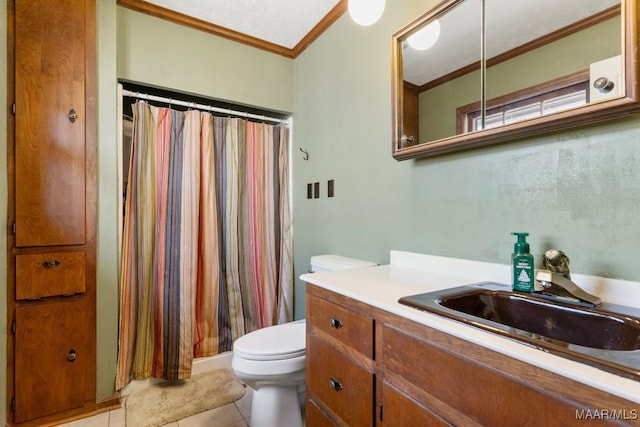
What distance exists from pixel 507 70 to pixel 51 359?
8.39ft

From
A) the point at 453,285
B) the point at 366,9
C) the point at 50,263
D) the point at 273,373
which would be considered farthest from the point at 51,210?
the point at 453,285

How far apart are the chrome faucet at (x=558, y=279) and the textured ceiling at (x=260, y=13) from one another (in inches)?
73.8

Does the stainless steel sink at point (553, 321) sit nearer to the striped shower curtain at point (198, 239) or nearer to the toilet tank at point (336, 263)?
the toilet tank at point (336, 263)

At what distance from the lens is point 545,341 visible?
24.6 inches

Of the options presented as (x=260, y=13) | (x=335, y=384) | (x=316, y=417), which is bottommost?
(x=316, y=417)

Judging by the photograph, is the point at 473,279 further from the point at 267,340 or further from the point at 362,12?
the point at 362,12

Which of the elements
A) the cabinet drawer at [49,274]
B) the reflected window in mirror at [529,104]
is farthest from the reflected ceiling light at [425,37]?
the cabinet drawer at [49,274]

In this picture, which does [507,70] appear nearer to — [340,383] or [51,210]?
[340,383]

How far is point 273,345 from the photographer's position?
1490 millimetres

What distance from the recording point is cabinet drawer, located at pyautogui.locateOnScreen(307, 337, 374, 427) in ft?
3.28

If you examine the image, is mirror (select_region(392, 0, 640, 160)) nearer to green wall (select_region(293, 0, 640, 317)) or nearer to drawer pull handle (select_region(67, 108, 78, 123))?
green wall (select_region(293, 0, 640, 317))

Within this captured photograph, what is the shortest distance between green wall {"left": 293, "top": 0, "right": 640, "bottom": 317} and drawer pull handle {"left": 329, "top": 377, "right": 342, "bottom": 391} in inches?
27.5

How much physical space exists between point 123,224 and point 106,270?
0.29 metres

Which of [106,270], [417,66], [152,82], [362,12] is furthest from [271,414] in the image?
[152,82]
